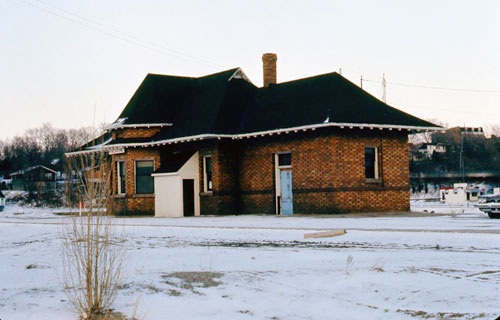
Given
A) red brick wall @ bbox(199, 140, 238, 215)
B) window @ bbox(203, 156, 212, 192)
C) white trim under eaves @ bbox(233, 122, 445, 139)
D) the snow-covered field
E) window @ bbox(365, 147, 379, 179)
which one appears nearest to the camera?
the snow-covered field

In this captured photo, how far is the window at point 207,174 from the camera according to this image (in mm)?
28266

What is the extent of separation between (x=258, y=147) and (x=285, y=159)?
1.56m

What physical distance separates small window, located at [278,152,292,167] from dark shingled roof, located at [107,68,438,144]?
4.50ft

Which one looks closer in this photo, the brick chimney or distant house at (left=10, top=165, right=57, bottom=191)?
the brick chimney

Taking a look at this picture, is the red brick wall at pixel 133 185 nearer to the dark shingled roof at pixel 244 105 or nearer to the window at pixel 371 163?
the dark shingled roof at pixel 244 105

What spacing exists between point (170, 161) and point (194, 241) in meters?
15.3

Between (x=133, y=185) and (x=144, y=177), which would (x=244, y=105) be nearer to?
(x=144, y=177)

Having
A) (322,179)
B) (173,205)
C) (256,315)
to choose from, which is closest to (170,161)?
(173,205)

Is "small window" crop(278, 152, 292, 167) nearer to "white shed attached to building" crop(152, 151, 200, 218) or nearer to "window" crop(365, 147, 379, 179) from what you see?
"window" crop(365, 147, 379, 179)

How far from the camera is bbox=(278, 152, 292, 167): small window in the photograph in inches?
1024

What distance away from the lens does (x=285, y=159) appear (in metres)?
26.2

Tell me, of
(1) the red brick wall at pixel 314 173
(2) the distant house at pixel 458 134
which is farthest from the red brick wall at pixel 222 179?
(2) the distant house at pixel 458 134

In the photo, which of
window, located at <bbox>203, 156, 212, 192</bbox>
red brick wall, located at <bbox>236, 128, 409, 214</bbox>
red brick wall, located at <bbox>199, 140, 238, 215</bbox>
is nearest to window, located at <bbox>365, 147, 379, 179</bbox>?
red brick wall, located at <bbox>236, 128, 409, 214</bbox>

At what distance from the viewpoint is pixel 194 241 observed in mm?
14297
